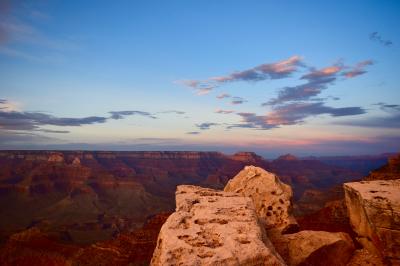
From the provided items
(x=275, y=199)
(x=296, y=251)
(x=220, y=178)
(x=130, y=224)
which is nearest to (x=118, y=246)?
(x=275, y=199)

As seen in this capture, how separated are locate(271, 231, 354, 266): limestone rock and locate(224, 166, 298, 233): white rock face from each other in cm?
117

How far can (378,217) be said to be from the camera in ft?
37.6

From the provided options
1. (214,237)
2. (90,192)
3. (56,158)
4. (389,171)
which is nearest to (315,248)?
(214,237)

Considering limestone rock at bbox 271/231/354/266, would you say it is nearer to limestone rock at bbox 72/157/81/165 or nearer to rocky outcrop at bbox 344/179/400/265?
rocky outcrop at bbox 344/179/400/265

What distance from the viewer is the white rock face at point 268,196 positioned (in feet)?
46.9

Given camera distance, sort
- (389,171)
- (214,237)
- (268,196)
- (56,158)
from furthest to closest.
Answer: (56,158), (389,171), (268,196), (214,237)

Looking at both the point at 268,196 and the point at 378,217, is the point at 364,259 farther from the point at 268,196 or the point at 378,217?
the point at 268,196

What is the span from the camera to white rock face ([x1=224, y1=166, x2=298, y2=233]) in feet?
46.9

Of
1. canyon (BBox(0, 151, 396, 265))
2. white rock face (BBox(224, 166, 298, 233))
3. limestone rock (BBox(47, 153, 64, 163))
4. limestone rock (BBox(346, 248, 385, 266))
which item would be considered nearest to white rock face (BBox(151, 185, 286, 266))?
white rock face (BBox(224, 166, 298, 233))

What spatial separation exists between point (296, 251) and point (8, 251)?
26.8 m

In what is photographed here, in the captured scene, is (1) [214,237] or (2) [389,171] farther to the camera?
(2) [389,171]

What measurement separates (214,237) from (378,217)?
6520mm

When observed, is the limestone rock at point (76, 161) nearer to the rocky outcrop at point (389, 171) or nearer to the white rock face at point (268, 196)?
the rocky outcrop at point (389, 171)

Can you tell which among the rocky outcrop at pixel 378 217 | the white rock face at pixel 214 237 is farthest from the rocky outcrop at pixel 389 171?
the white rock face at pixel 214 237
